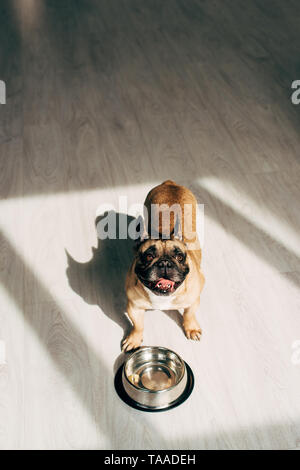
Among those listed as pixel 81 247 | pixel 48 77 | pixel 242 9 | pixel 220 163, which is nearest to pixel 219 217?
pixel 220 163

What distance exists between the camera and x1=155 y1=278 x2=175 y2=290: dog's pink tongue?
5.07 feet

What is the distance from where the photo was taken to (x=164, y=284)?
155 cm

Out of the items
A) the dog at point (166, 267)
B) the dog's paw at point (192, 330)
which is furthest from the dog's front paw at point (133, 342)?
the dog's paw at point (192, 330)

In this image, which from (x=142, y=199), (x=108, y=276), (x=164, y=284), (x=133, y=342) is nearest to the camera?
(x=164, y=284)

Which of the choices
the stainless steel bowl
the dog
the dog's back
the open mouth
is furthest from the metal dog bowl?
the dog's back

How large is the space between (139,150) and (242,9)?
2408mm

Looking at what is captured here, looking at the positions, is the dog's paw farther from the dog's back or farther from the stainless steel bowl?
the dog's back

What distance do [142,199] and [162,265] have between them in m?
1.04

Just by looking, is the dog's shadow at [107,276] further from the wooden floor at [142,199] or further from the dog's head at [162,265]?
the dog's head at [162,265]

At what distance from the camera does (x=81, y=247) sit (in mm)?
2285

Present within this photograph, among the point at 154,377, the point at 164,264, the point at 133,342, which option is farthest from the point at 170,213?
the point at 154,377

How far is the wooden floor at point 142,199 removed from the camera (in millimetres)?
1669

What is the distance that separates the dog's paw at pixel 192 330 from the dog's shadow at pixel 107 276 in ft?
0.80

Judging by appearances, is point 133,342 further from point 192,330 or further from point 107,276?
point 107,276
